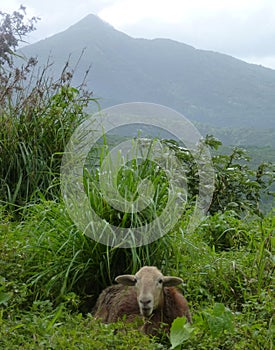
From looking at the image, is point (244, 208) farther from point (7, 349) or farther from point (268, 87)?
point (268, 87)

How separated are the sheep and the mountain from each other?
9896 mm

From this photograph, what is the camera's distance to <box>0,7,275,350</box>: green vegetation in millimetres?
2883

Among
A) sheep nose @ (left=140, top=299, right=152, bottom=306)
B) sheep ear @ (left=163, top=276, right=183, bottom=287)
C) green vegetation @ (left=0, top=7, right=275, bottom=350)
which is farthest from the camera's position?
sheep ear @ (left=163, top=276, right=183, bottom=287)

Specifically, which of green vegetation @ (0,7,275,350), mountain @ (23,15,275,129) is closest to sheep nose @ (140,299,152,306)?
green vegetation @ (0,7,275,350)

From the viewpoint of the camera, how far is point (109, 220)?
4.00 meters

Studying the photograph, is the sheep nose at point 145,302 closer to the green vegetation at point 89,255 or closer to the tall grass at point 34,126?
the green vegetation at point 89,255

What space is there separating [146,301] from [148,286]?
106 mm

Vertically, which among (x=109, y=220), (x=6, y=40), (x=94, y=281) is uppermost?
(x=6, y=40)

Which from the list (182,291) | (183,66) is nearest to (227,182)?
(182,291)

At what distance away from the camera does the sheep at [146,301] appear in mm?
3275

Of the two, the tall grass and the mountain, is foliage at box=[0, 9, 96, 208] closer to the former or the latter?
the tall grass

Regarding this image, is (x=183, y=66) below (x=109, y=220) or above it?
above

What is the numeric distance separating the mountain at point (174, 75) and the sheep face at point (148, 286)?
1003cm

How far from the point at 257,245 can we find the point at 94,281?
134cm
